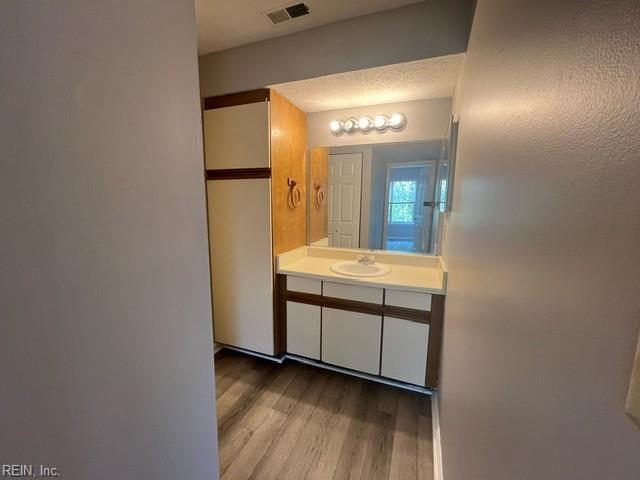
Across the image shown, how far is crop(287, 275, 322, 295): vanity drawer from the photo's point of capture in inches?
79.1

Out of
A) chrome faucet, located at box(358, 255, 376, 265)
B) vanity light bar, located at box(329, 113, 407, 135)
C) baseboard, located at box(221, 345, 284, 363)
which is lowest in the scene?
baseboard, located at box(221, 345, 284, 363)

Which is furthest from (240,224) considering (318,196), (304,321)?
(304,321)

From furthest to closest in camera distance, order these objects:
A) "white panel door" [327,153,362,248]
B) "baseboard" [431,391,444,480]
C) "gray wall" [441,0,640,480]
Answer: "white panel door" [327,153,362,248]
"baseboard" [431,391,444,480]
"gray wall" [441,0,640,480]

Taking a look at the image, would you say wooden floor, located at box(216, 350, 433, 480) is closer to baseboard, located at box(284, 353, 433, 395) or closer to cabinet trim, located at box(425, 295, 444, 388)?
baseboard, located at box(284, 353, 433, 395)

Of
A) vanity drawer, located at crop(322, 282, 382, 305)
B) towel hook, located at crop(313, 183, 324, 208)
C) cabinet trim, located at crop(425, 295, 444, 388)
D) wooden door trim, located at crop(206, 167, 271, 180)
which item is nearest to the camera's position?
cabinet trim, located at crop(425, 295, 444, 388)

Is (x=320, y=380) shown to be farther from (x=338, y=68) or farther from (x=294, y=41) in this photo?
(x=294, y=41)

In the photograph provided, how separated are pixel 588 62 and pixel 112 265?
0.96 meters

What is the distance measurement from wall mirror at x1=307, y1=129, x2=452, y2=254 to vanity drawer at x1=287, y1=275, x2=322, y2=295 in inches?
21.3

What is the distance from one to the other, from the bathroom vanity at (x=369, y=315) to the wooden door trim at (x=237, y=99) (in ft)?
4.02

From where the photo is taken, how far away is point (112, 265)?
0.64 meters

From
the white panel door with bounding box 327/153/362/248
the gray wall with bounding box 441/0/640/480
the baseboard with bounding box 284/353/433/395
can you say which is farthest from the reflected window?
the gray wall with bounding box 441/0/640/480

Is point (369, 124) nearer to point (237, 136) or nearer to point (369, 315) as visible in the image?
point (237, 136)

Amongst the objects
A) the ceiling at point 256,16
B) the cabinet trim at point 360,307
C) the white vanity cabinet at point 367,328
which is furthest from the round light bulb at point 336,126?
the cabinet trim at point 360,307

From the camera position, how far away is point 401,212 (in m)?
2.19
